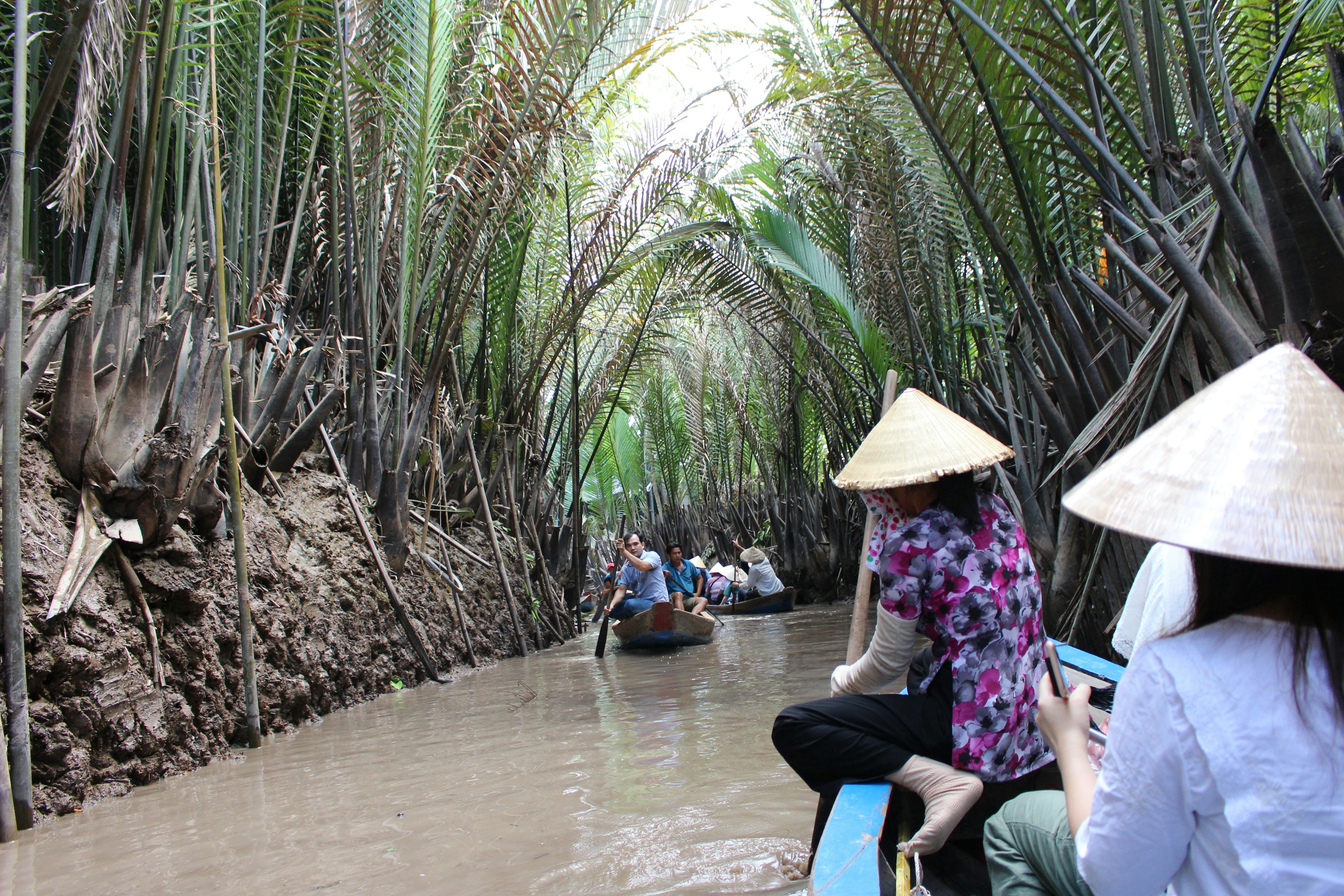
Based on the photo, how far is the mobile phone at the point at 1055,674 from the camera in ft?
4.33

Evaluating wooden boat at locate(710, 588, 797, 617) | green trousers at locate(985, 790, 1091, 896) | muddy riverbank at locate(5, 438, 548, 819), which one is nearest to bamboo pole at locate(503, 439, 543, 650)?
muddy riverbank at locate(5, 438, 548, 819)

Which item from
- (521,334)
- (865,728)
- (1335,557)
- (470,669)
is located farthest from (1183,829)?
(521,334)

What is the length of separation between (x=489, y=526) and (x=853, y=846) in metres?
5.78

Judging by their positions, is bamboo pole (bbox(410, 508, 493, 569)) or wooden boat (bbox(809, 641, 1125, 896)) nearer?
wooden boat (bbox(809, 641, 1125, 896))

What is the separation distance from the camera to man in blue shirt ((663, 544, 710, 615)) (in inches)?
385

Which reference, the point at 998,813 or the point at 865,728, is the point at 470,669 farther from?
the point at 998,813

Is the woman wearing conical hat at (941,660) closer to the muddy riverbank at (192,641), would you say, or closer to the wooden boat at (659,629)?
the muddy riverbank at (192,641)

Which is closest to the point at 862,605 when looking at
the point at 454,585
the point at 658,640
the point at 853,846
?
the point at 853,846

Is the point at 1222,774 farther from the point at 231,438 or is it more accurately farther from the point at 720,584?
the point at 720,584

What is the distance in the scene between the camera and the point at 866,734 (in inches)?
84.2

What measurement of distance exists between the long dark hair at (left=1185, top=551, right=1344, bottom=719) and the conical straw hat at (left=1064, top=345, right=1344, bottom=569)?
0.04 meters

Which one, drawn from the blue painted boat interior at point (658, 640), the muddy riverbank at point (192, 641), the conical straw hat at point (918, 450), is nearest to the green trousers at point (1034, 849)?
the conical straw hat at point (918, 450)

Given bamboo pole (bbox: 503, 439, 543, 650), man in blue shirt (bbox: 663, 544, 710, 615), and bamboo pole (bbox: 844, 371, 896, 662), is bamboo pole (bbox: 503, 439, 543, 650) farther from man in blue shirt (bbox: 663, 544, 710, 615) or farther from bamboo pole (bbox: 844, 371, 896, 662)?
bamboo pole (bbox: 844, 371, 896, 662)

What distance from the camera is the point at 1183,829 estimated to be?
3.26ft
